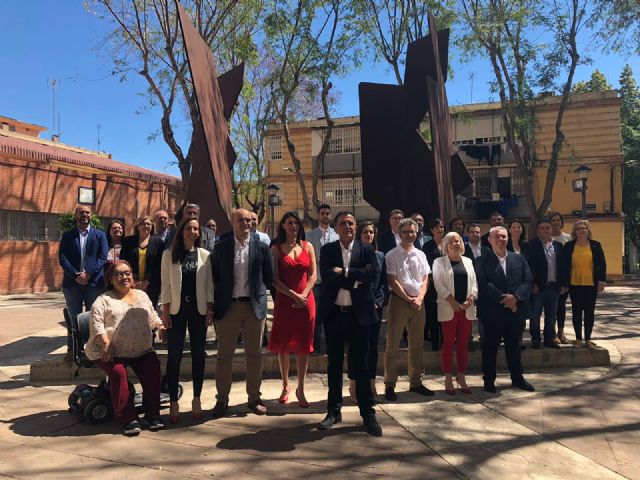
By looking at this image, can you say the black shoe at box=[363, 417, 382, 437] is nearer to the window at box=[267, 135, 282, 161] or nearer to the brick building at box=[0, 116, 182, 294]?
the brick building at box=[0, 116, 182, 294]

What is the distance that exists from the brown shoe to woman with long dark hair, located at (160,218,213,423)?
43 cm

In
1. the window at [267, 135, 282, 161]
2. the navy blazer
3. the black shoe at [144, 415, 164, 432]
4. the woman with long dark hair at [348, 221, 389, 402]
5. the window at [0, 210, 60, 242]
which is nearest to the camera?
the black shoe at [144, 415, 164, 432]

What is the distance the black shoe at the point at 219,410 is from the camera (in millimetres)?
4109

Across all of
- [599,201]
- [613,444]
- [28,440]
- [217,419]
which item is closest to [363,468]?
[217,419]

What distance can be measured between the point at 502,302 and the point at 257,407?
2.54 m

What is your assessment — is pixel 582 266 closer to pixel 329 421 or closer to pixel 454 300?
pixel 454 300

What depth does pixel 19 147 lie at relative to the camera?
16.2 meters

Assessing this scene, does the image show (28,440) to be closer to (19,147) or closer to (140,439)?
(140,439)

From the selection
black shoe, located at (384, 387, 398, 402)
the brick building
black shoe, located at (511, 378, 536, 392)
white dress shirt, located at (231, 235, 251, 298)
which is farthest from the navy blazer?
the brick building

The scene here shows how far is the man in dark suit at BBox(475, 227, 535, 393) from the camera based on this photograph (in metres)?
4.76

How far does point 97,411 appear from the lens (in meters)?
3.88

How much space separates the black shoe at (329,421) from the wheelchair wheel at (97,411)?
174 centimetres

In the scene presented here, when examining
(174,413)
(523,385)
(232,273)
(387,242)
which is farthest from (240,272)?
(523,385)

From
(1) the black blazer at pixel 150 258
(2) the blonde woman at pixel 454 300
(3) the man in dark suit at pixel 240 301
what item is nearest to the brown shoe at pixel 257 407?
(3) the man in dark suit at pixel 240 301
